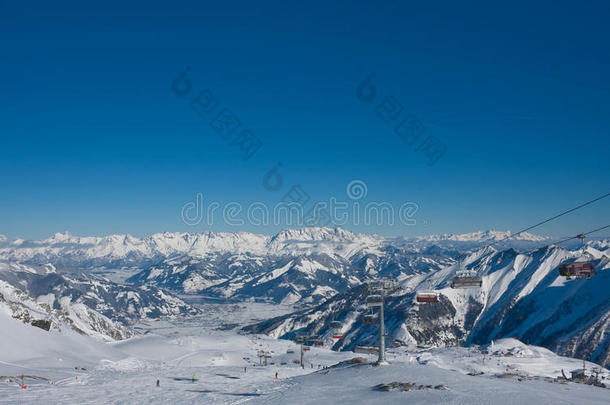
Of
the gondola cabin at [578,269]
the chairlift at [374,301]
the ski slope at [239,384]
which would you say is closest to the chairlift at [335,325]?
the ski slope at [239,384]

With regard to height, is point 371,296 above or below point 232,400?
above

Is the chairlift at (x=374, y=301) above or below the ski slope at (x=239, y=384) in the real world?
above

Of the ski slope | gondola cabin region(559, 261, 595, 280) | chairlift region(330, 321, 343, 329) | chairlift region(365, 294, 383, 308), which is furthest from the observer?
chairlift region(330, 321, 343, 329)

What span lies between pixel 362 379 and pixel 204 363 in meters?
91.9

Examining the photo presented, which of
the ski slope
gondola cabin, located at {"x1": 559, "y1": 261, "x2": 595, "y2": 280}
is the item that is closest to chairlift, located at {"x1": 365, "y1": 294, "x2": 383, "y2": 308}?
the ski slope

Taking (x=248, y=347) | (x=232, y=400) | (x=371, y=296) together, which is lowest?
(x=248, y=347)

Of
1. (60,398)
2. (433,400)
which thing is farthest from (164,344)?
(433,400)

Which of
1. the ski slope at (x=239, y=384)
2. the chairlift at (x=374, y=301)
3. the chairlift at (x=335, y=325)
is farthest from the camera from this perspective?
the chairlift at (x=335, y=325)

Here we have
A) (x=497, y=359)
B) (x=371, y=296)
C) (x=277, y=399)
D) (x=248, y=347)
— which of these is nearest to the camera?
(x=277, y=399)

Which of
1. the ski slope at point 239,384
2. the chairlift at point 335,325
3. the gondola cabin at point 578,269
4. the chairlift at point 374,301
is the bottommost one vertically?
the ski slope at point 239,384

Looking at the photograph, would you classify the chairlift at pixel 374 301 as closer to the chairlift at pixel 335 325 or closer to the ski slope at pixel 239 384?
the ski slope at pixel 239 384

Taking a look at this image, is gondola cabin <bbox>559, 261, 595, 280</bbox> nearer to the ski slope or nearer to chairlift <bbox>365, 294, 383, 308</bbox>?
the ski slope

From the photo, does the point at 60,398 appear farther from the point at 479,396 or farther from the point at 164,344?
the point at 164,344

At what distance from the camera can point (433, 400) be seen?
3375 cm
